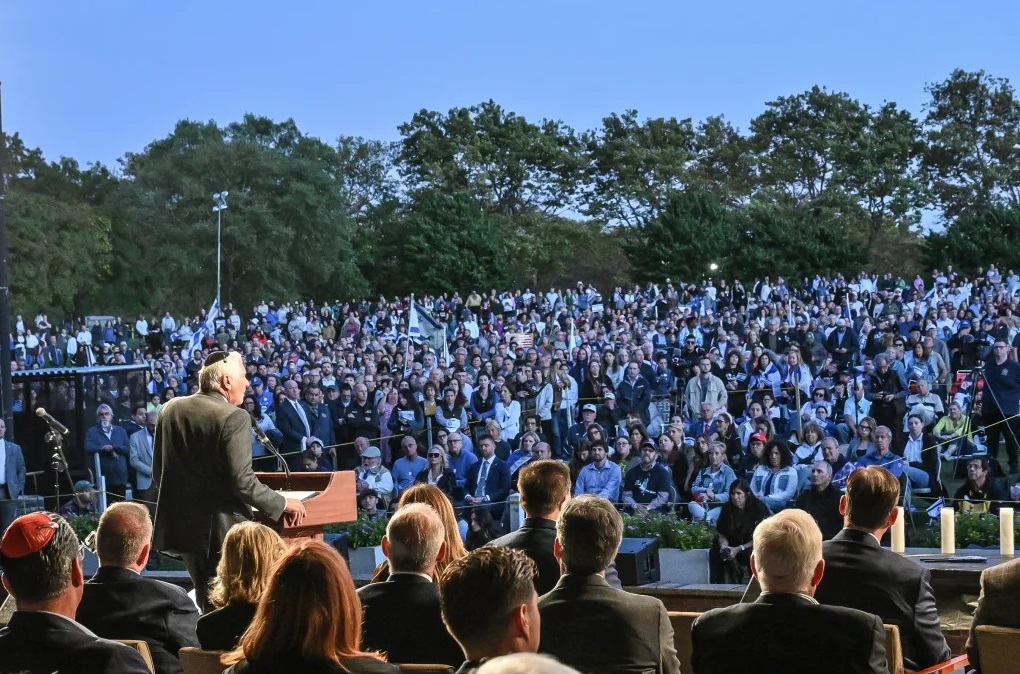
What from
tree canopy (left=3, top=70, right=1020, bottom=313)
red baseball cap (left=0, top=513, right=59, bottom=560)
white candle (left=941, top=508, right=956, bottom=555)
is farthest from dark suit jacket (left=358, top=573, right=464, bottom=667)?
tree canopy (left=3, top=70, right=1020, bottom=313)

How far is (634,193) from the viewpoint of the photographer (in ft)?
194

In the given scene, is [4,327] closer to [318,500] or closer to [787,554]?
[318,500]

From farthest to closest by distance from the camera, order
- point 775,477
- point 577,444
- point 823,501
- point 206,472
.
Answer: point 577,444 → point 775,477 → point 823,501 → point 206,472

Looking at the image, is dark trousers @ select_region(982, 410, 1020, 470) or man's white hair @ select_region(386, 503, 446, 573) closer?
man's white hair @ select_region(386, 503, 446, 573)

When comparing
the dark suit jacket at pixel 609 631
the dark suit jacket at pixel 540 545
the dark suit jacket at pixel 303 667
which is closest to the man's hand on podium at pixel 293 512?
the dark suit jacket at pixel 540 545

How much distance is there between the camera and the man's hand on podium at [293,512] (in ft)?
16.8

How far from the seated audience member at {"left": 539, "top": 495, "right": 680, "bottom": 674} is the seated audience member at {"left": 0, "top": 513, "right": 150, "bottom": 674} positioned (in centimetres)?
113

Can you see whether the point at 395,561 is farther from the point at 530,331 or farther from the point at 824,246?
the point at 824,246

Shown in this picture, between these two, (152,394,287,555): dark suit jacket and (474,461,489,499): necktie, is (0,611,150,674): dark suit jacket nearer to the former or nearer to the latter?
(152,394,287,555): dark suit jacket

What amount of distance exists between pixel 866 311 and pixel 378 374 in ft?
31.2

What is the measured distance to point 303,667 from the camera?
2.60 m

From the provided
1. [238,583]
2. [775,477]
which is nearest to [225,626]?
[238,583]

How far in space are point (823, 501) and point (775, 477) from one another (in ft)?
3.77

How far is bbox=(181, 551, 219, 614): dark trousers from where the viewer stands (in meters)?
5.11
